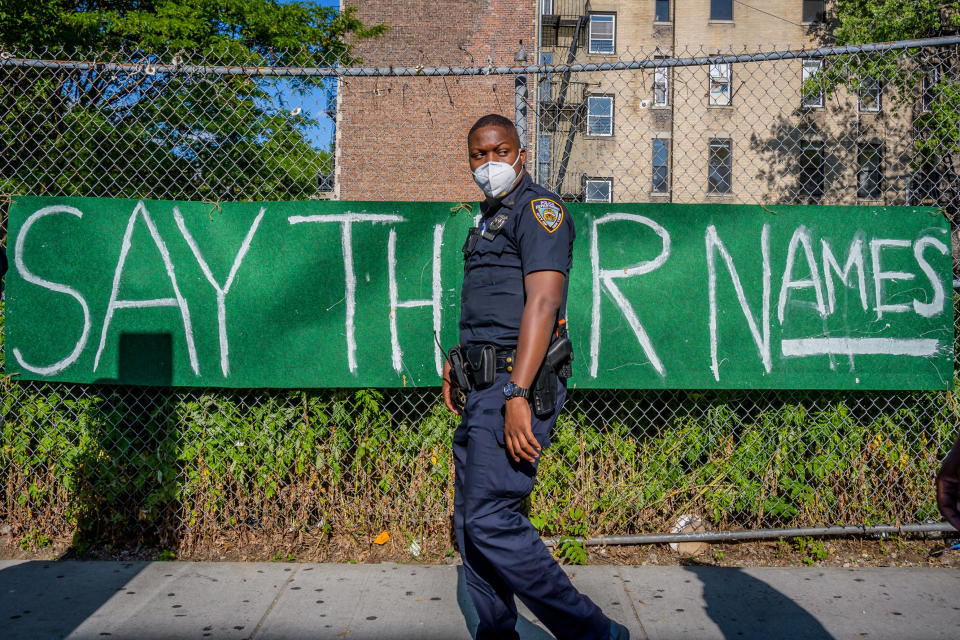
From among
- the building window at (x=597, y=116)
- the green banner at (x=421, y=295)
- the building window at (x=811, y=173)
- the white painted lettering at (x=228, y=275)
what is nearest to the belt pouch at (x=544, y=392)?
the green banner at (x=421, y=295)

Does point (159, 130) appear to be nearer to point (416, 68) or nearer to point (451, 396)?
point (416, 68)

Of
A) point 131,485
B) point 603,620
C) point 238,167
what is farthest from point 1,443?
point 603,620

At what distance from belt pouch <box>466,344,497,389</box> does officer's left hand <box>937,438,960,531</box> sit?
1.29 metres

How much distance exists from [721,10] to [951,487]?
100ft

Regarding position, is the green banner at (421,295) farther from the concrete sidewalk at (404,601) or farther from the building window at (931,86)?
the concrete sidewalk at (404,601)

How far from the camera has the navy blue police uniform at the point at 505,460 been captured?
232cm

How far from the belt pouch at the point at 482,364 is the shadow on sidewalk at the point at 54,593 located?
199 centimetres

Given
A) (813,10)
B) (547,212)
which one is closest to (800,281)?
(547,212)

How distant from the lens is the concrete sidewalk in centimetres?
292

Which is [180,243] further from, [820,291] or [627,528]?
[820,291]

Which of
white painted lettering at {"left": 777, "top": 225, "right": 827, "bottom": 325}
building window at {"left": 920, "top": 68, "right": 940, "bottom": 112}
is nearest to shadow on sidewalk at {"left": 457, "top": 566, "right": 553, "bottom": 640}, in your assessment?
white painted lettering at {"left": 777, "top": 225, "right": 827, "bottom": 325}

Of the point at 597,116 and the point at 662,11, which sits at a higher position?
the point at 662,11

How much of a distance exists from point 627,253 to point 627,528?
1.49 meters

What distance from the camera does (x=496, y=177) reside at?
2.50 meters
